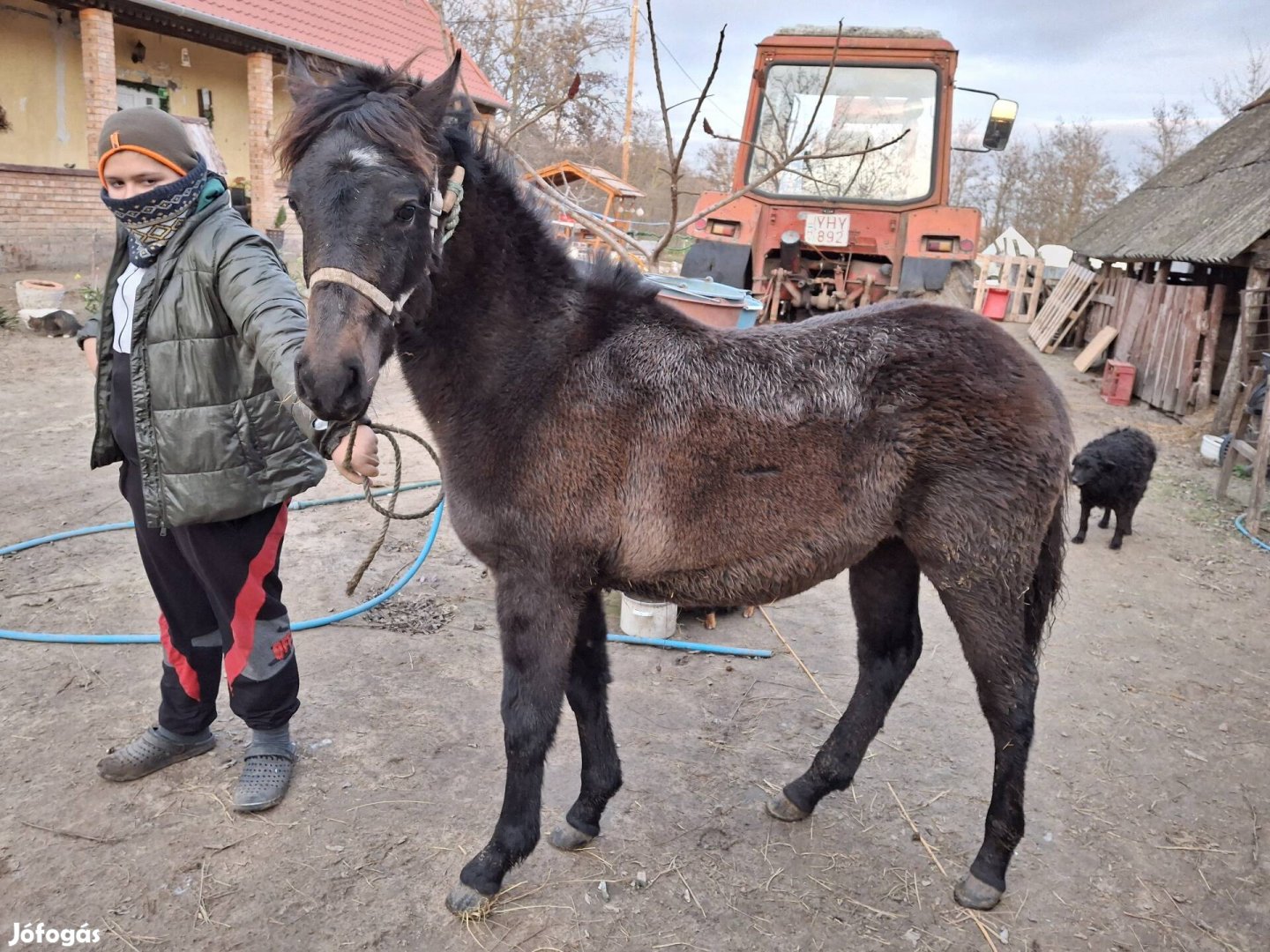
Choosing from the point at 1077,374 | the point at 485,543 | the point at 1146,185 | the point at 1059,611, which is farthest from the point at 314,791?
the point at 1146,185

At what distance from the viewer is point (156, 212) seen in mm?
2467

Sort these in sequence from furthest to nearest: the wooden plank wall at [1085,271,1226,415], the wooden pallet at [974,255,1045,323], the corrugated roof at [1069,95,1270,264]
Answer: the wooden pallet at [974,255,1045,323] < the wooden plank wall at [1085,271,1226,415] < the corrugated roof at [1069,95,1270,264]

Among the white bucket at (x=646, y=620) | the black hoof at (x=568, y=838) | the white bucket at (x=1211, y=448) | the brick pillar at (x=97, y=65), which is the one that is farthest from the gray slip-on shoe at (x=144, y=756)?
the brick pillar at (x=97, y=65)

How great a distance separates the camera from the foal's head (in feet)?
6.13

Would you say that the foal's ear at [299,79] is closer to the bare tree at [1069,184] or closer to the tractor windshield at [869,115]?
the tractor windshield at [869,115]

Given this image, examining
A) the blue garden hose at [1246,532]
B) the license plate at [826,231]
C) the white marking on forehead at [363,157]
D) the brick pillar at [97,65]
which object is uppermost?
the brick pillar at [97,65]

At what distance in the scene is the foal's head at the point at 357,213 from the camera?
1.87m

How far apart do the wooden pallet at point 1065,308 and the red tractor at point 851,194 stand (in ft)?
24.7

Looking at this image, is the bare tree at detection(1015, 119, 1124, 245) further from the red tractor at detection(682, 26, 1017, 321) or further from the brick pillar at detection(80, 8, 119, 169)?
the brick pillar at detection(80, 8, 119, 169)

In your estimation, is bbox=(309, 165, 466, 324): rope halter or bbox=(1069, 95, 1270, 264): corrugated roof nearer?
bbox=(309, 165, 466, 324): rope halter

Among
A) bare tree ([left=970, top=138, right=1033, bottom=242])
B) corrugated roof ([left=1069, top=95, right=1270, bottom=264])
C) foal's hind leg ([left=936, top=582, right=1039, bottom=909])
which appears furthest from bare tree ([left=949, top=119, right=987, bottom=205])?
foal's hind leg ([left=936, top=582, right=1039, bottom=909])

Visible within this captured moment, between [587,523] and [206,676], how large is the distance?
1676 mm

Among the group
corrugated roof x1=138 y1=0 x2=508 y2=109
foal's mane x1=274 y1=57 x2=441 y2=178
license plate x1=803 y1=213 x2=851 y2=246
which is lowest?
foal's mane x1=274 y1=57 x2=441 y2=178

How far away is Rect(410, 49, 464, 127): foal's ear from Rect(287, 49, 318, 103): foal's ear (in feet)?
0.91
